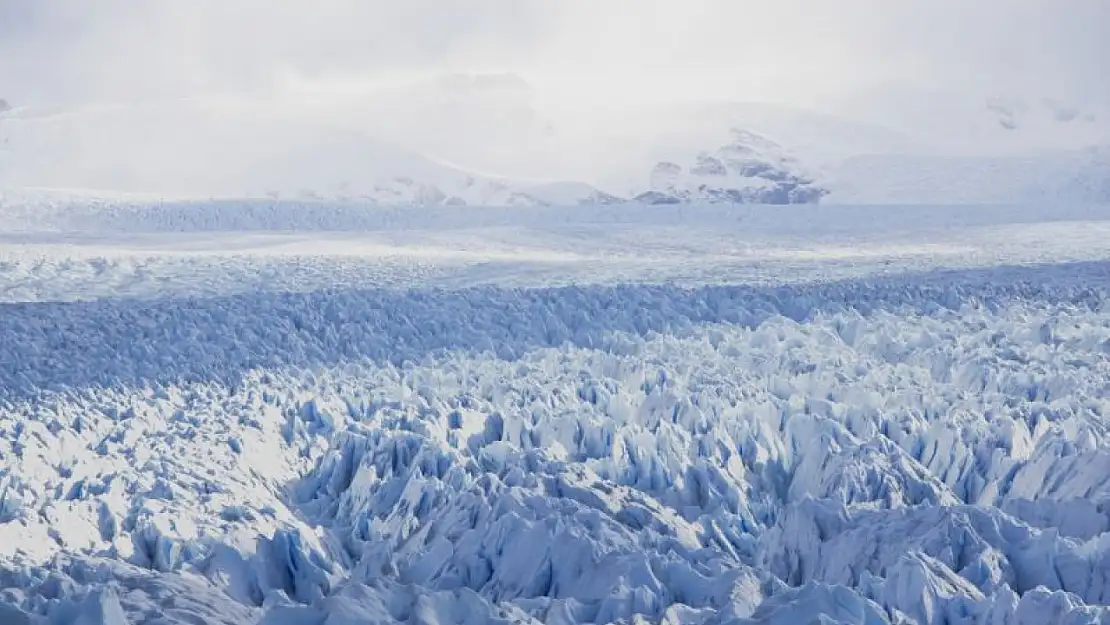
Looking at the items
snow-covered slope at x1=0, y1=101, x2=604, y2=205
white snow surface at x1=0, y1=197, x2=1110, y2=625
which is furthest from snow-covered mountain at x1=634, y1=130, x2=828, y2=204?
white snow surface at x1=0, y1=197, x2=1110, y2=625

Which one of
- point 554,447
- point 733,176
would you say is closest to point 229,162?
point 733,176

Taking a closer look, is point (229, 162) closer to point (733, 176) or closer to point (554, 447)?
point (733, 176)

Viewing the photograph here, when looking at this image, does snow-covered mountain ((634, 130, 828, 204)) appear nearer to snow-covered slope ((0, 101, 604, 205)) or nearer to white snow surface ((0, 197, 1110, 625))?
snow-covered slope ((0, 101, 604, 205))

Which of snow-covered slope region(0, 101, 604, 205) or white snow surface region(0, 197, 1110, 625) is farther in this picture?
snow-covered slope region(0, 101, 604, 205)

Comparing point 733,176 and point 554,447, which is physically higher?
point 733,176

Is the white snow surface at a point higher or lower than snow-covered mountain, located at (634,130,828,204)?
lower

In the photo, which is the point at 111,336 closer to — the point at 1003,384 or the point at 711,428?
the point at 711,428

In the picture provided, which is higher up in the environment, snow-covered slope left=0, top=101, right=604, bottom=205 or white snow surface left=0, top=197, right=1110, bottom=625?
snow-covered slope left=0, top=101, right=604, bottom=205

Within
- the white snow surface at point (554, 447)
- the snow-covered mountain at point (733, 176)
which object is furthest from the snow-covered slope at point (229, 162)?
the white snow surface at point (554, 447)

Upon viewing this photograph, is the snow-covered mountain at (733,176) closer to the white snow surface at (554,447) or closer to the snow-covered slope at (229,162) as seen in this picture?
the snow-covered slope at (229,162)
